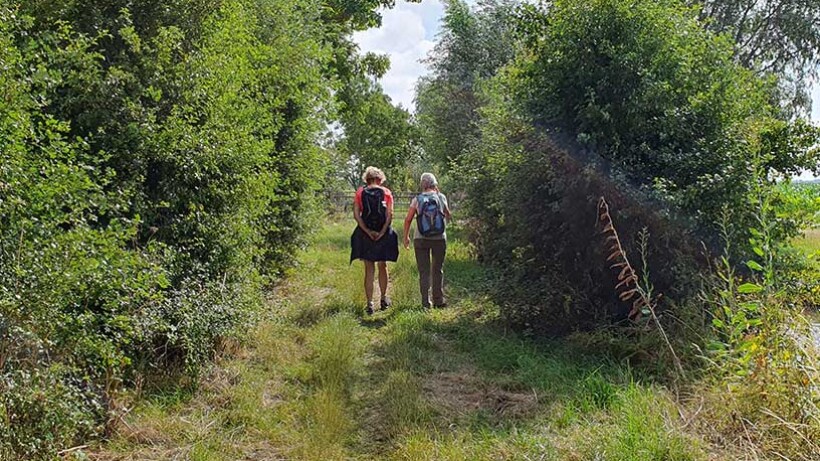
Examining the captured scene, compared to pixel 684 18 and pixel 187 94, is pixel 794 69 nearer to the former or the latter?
pixel 684 18

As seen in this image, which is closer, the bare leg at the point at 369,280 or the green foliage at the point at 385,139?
the bare leg at the point at 369,280

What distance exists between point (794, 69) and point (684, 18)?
41.7 feet

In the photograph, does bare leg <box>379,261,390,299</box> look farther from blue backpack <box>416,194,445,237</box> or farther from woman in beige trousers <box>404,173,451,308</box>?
blue backpack <box>416,194,445,237</box>

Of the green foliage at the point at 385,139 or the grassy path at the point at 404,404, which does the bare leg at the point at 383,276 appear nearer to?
the grassy path at the point at 404,404

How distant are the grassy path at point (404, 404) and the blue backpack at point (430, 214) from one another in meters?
1.26

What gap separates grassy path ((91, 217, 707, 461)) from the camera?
122 inches

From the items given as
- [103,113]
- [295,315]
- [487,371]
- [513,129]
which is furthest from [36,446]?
[513,129]

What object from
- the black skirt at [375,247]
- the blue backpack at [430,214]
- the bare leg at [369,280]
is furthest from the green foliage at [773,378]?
the bare leg at [369,280]

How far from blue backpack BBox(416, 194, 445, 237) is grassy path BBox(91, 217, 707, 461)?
126cm

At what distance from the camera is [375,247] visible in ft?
21.7

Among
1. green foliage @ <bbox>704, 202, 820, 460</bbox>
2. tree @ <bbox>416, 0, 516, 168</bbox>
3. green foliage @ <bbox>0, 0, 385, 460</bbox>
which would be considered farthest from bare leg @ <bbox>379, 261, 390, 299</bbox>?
tree @ <bbox>416, 0, 516, 168</bbox>

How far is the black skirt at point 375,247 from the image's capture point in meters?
6.62

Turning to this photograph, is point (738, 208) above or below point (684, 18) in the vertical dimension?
below

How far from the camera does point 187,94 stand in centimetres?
421
